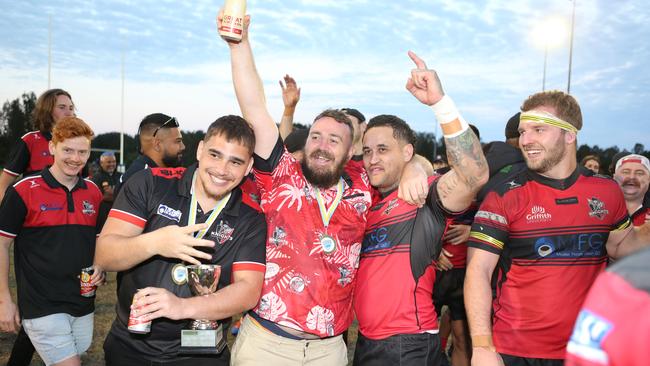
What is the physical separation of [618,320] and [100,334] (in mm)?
7259

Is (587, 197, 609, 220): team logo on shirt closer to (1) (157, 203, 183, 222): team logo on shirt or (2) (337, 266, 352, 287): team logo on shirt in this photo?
(2) (337, 266, 352, 287): team logo on shirt

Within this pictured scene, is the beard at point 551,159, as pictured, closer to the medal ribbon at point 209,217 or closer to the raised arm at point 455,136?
the raised arm at point 455,136

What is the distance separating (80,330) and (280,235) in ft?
7.53

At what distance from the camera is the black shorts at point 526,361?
3.42m

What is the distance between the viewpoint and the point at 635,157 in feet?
19.4

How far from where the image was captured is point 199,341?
114 inches

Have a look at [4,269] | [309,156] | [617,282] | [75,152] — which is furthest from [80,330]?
[617,282]

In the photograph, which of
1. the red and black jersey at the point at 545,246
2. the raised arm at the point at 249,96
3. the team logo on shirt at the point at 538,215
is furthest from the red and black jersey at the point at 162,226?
the team logo on shirt at the point at 538,215

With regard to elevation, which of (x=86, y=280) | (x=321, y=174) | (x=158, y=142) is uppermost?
(x=158, y=142)

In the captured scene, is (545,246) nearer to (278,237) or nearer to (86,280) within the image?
(278,237)

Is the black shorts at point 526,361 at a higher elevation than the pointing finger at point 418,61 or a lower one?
lower

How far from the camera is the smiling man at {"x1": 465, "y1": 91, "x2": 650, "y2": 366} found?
3.38 m

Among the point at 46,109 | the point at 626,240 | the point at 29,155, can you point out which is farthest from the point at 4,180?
the point at 626,240

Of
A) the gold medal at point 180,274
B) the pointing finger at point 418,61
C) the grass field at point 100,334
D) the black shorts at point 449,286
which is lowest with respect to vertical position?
the grass field at point 100,334
